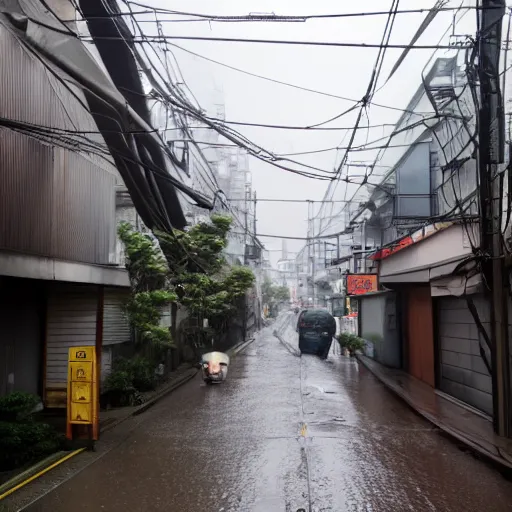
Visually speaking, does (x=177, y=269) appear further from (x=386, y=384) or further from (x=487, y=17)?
(x=487, y=17)

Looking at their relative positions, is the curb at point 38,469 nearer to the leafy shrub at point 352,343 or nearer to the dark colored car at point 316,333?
the leafy shrub at point 352,343

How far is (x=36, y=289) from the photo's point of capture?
37.4 feet

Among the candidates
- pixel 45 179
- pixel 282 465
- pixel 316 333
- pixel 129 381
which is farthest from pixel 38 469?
pixel 316 333

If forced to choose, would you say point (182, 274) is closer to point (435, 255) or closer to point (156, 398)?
point (156, 398)

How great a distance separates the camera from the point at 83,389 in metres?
8.30

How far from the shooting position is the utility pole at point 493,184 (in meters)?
9.13

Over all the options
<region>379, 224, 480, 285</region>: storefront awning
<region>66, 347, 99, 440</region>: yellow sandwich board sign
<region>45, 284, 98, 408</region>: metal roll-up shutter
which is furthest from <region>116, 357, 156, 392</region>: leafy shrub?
<region>379, 224, 480, 285</region>: storefront awning

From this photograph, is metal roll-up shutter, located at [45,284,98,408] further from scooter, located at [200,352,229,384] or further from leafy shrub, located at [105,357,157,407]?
scooter, located at [200,352,229,384]

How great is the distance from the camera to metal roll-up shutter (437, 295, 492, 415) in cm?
1126

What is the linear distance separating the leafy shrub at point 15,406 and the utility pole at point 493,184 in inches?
288

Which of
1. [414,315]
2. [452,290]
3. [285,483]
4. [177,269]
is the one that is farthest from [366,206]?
[285,483]

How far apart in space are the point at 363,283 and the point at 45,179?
1632 centimetres

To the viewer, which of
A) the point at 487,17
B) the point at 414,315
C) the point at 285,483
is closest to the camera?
the point at 285,483

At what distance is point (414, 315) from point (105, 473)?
41.5 feet
